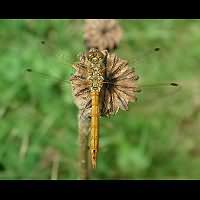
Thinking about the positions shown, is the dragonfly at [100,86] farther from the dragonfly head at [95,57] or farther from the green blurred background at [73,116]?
the green blurred background at [73,116]

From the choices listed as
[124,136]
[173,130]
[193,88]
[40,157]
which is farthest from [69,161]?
[193,88]

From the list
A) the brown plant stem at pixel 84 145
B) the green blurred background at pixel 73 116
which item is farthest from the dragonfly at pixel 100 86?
the green blurred background at pixel 73 116

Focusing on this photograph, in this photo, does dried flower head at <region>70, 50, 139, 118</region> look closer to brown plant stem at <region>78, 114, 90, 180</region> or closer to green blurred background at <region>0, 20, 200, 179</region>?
brown plant stem at <region>78, 114, 90, 180</region>

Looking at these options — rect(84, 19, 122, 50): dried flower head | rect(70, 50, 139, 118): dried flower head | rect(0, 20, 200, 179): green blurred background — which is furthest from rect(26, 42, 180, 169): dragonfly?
rect(0, 20, 200, 179): green blurred background

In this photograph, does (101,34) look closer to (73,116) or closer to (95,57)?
(95,57)

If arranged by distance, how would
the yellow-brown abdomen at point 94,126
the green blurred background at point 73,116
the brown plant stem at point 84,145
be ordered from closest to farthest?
1. the yellow-brown abdomen at point 94,126
2. the brown plant stem at point 84,145
3. the green blurred background at point 73,116

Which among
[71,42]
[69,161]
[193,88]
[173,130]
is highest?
[71,42]

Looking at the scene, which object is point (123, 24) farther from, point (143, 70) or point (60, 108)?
point (60, 108)
